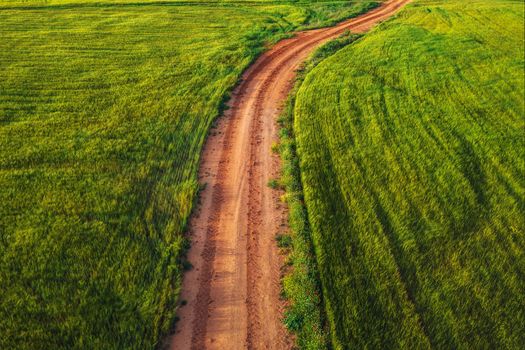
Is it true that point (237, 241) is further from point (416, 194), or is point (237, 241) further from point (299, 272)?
point (416, 194)

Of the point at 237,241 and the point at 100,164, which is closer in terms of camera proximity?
the point at 237,241

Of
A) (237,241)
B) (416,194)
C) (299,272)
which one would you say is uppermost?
(237,241)

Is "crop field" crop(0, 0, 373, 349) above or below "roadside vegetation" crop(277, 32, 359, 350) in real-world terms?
above

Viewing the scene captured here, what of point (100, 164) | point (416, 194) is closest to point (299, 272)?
point (416, 194)

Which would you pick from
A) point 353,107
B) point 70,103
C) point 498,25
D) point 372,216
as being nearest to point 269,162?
point 372,216

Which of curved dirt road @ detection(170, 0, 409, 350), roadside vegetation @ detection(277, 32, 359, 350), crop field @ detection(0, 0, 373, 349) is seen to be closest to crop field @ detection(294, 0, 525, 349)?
roadside vegetation @ detection(277, 32, 359, 350)

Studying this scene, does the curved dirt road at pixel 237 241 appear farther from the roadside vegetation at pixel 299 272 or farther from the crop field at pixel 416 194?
the crop field at pixel 416 194

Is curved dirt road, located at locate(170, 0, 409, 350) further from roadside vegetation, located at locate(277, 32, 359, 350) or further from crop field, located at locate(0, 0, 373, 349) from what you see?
crop field, located at locate(0, 0, 373, 349)
